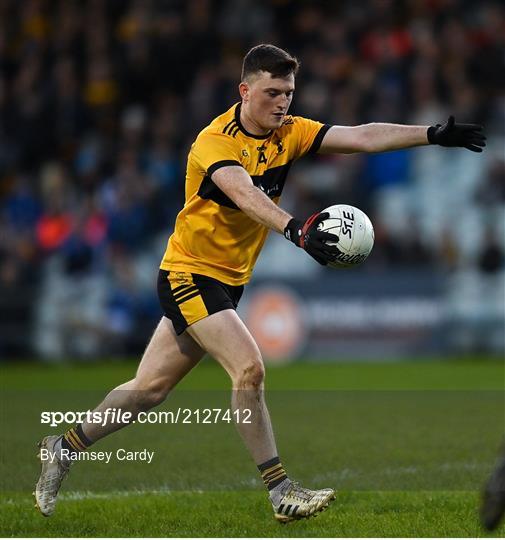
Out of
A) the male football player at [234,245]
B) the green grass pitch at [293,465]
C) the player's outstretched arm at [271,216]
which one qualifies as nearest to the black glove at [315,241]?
the player's outstretched arm at [271,216]

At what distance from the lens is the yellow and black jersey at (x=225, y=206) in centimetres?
686

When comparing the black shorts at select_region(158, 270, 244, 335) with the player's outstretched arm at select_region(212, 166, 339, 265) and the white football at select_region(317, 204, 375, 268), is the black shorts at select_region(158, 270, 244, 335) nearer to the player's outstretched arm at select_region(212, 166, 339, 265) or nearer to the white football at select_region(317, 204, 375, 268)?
the player's outstretched arm at select_region(212, 166, 339, 265)

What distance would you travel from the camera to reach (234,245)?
6.99 m

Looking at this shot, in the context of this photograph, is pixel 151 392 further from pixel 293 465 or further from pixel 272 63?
pixel 272 63

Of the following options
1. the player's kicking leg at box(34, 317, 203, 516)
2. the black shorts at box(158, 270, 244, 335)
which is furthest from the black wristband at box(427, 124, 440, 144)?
the player's kicking leg at box(34, 317, 203, 516)

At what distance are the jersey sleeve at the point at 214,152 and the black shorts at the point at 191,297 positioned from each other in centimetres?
62

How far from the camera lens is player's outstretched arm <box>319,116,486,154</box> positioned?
696 centimetres

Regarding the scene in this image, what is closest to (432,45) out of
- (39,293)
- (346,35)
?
(346,35)

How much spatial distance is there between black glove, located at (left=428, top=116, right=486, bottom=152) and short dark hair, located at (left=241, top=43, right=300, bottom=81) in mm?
885

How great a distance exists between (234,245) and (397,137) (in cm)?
113

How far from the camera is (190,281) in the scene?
6.90m

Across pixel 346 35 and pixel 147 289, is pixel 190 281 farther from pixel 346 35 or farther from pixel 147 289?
pixel 346 35

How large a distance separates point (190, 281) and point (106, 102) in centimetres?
1444

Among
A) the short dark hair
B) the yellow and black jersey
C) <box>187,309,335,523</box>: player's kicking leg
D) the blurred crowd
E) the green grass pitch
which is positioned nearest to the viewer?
<box>187,309,335,523</box>: player's kicking leg
